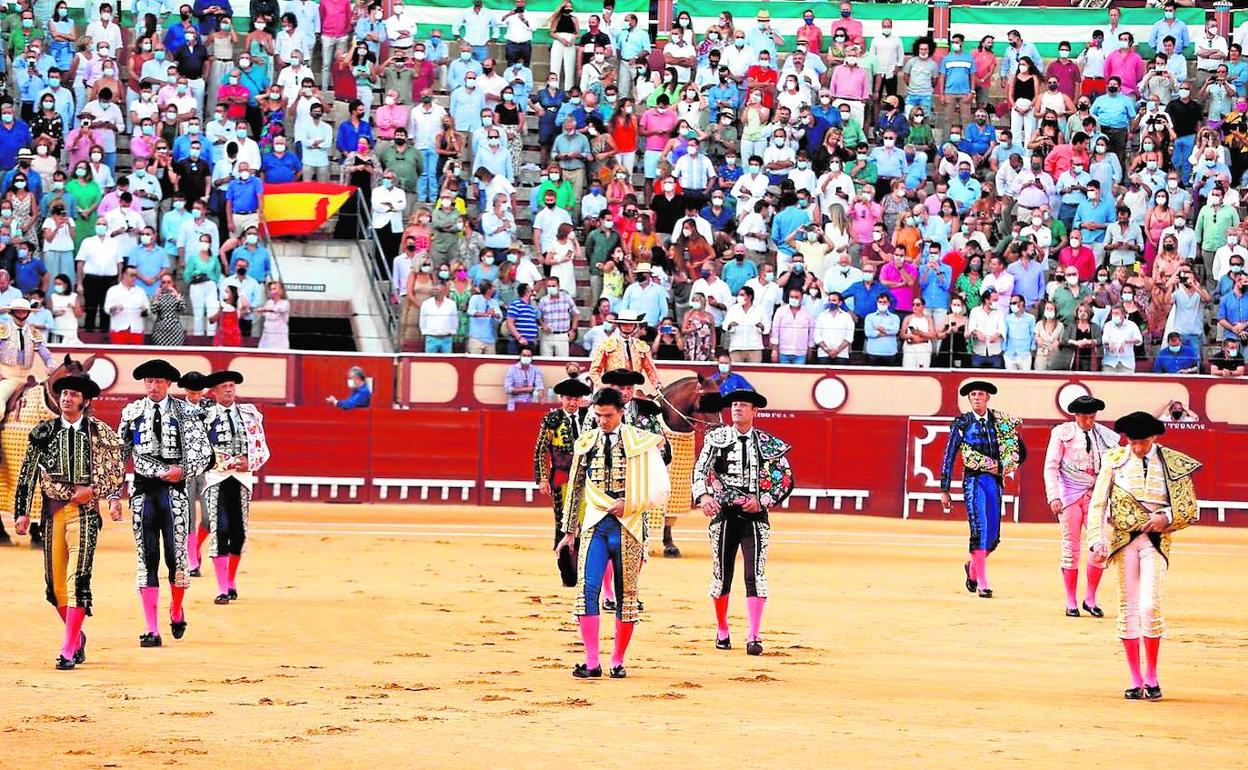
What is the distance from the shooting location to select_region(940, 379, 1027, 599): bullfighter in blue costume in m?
15.4

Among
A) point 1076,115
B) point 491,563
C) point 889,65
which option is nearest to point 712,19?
point 889,65

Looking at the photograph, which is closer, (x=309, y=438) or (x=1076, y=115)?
(x=309, y=438)

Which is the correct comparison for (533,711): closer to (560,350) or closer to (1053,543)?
(1053,543)

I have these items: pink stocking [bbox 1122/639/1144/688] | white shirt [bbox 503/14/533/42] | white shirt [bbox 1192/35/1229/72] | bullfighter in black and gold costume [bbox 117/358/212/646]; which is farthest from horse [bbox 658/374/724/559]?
white shirt [bbox 1192/35/1229/72]

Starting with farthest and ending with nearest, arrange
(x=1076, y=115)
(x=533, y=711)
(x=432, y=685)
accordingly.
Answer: (x=1076, y=115) < (x=432, y=685) < (x=533, y=711)

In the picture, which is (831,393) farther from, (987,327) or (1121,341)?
(1121,341)

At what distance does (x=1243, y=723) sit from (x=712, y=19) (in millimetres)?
19041

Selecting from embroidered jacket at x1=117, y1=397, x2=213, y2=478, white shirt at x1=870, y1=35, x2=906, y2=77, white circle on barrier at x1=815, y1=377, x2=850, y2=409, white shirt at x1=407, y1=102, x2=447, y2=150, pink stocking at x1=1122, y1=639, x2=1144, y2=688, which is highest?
white shirt at x1=870, y1=35, x2=906, y2=77

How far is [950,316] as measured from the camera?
23.0 metres

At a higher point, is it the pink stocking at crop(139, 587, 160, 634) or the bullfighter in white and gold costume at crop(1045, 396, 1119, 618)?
the bullfighter in white and gold costume at crop(1045, 396, 1119, 618)

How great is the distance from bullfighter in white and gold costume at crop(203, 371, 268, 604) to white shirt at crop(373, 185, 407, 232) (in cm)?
897

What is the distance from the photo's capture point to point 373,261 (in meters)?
23.9

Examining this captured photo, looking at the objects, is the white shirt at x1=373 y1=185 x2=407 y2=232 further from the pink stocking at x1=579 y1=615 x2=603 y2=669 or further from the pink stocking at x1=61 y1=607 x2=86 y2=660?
the pink stocking at x1=579 y1=615 x2=603 y2=669

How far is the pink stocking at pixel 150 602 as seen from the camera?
12094 millimetres
